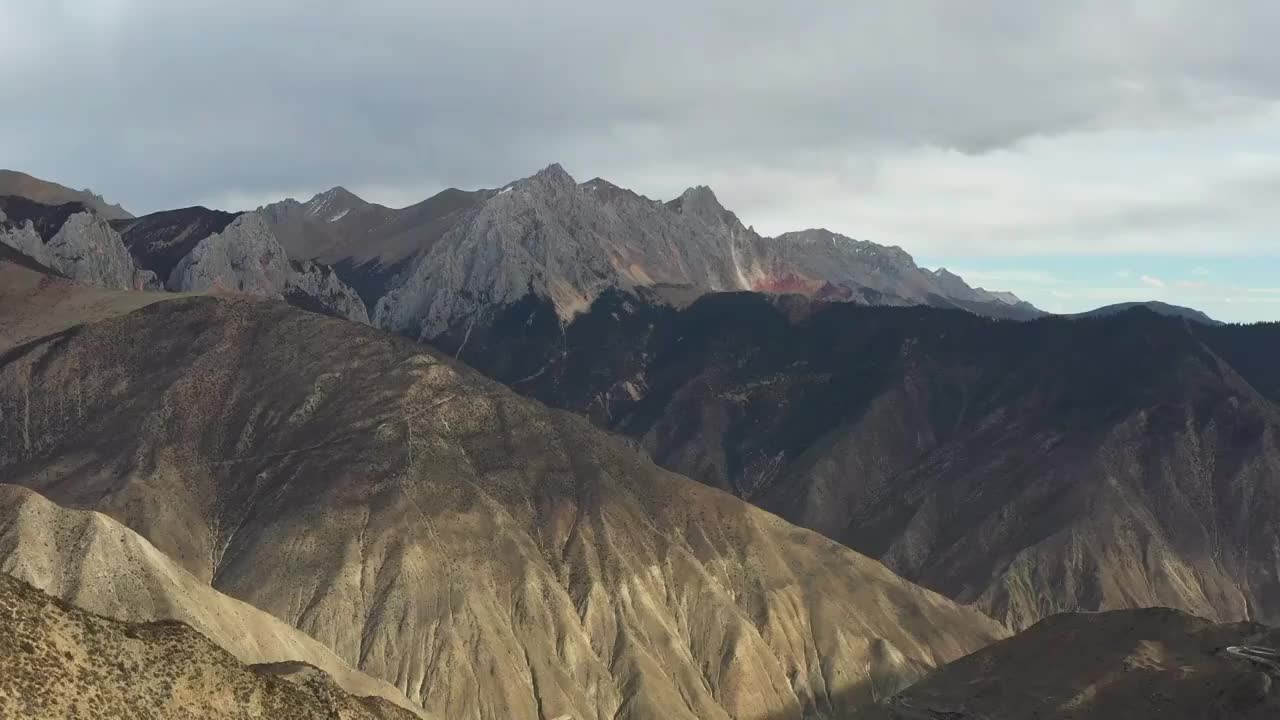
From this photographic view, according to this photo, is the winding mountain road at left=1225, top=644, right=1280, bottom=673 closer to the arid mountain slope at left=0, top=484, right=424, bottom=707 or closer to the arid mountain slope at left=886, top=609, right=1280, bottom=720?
the arid mountain slope at left=886, top=609, right=1280, bottom=720

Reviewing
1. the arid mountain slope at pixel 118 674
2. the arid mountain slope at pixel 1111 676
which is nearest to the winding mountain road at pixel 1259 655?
the arid mountain slope at pixel 1111 676

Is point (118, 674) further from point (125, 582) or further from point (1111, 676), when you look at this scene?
point (1111, 676)

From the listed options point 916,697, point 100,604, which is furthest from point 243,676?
point 916,697

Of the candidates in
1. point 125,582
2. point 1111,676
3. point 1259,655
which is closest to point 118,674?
point 125,582

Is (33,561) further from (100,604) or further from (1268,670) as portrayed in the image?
(1268,670)

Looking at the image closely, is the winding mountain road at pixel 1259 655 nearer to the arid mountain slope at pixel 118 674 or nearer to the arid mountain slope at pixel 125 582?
the arid mountain slope at pixel 125 582

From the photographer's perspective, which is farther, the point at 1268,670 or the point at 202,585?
the point at 202,585

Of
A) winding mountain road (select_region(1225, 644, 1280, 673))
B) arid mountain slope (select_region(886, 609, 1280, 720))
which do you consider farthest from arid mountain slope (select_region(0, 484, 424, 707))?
winding mountain road (select_region(1225, 644, 1280, 673))
